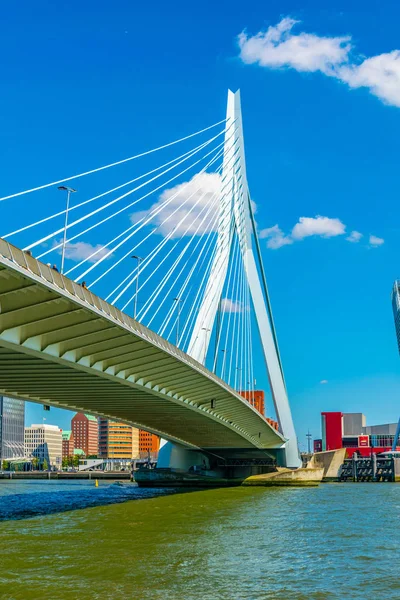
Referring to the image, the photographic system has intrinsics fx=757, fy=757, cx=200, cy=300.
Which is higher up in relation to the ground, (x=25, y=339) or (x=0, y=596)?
(x=25, y=339)

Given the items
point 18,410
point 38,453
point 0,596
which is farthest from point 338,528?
point 38,453

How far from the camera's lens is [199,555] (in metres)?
16.0

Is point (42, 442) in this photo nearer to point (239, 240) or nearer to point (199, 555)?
point (239, 240)

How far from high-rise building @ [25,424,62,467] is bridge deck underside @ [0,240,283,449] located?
454 feet

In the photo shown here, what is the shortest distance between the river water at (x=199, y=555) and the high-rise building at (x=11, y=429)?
129840 millimetres

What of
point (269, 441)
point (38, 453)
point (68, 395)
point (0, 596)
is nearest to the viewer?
point (0, 596)

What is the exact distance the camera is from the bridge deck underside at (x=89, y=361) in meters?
15.6

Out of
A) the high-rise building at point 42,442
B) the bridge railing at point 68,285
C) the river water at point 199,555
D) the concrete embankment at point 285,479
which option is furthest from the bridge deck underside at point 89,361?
the high-rise building at point 42,442

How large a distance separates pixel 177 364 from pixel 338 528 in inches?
287

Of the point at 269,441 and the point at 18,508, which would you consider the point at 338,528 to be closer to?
the point at 18,508

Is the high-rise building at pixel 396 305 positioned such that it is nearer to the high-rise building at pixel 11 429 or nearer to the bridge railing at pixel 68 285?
the high-rise building at pixel 11 429

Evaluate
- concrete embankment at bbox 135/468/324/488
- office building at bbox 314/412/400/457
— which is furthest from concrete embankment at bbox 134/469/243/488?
office building at bbox 314/412/400/457

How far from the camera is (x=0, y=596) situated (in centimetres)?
1174

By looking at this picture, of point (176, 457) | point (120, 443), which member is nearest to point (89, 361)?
point (176, 457)
